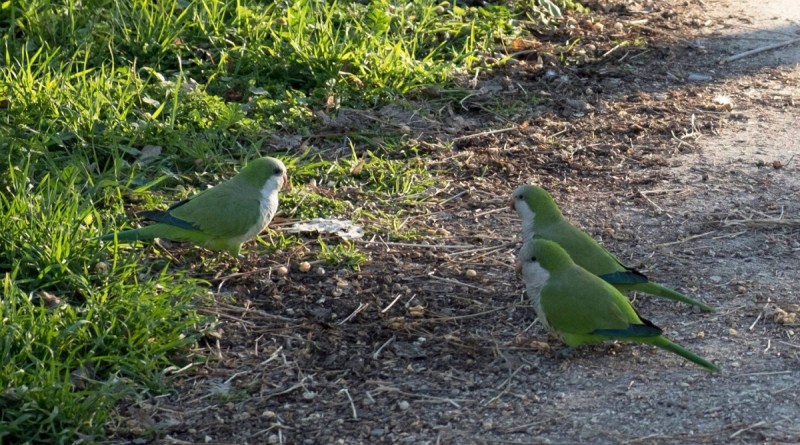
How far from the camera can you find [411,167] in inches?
236

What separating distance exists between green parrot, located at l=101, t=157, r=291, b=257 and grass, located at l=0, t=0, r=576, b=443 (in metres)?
0.17

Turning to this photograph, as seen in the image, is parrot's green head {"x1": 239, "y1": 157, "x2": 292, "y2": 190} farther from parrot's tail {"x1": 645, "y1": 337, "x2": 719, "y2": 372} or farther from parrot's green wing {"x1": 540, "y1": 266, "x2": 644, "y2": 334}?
parrot's tail {"x1": 645, "y1": 337, "x2": 719, "y2": 372}

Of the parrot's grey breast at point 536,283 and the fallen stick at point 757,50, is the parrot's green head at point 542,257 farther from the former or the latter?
the fallen stick at point 757,50

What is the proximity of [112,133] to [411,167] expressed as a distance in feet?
5.35

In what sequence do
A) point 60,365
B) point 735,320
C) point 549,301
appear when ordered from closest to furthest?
1. point 60,365
2. point 549,301
3. point 735,320

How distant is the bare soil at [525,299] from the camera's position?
3871 mm

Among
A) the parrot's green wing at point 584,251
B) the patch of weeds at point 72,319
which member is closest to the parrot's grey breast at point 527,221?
the parrot's green wing at point 584,251

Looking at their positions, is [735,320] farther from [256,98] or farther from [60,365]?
[256,98]

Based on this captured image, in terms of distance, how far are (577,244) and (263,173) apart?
4.97ft

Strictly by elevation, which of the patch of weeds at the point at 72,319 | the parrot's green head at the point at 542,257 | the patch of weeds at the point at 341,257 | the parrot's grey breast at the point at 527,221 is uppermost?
the parrot's green head at the point at 542,257

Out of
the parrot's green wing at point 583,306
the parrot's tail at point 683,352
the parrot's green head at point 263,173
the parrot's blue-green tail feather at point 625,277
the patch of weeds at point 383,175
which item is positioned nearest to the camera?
the parrot's tail at point 683,352

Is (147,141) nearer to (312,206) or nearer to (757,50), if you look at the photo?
(312,206)

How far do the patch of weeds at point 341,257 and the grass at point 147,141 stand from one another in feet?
0.03

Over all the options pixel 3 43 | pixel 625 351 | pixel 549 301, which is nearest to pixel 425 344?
pixel 549 301
